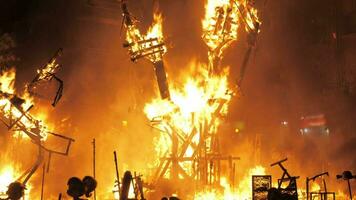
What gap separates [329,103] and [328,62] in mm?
2835

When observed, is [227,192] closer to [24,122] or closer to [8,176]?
[24,122]

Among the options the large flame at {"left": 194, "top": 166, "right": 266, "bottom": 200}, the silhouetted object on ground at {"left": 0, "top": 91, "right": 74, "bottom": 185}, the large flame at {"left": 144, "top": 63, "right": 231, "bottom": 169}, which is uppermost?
the large flame at {"left": 144, "top": 63, "right": 231, "bottom": 169}

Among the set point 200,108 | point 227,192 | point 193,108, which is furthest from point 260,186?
point 193,108

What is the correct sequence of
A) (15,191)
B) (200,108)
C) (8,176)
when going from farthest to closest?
(8,176)
(200,108)
(15,191)

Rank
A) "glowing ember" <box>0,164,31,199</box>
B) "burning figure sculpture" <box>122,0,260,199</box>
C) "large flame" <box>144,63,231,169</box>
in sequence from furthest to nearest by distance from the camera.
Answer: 1. "glowing ember" <box>0,164,31,199</box>
2. "large flame" <box>144,63,231,169</box>
3. "burning figure sculpture" <box>122,0,260,199</box>

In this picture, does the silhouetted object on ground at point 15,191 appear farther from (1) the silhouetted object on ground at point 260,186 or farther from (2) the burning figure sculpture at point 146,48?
(1) the silhouetted object on ground at point 260,186

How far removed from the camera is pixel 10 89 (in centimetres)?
2456

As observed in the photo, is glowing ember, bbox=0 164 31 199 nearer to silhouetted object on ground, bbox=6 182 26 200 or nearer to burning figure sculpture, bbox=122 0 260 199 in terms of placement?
burning figure sculpture, bbox=122 0 260 199

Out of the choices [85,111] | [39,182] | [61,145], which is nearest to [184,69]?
[85,111]

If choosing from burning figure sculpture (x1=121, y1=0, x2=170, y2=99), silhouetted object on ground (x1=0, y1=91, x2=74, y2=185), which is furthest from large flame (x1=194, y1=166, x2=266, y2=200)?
silhouetted object on ground (x1=0, y1=91, x2=74, y2=185)

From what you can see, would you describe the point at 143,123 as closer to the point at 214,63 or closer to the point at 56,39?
the point at 56,39

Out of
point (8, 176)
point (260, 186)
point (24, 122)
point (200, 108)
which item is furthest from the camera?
point (8, 176)

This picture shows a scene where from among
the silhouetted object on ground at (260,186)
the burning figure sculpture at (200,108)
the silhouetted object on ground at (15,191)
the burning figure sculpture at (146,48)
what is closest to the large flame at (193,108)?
the burning figure sculpture at (200,108)

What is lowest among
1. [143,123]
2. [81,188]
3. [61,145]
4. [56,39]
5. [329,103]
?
[81,188]
